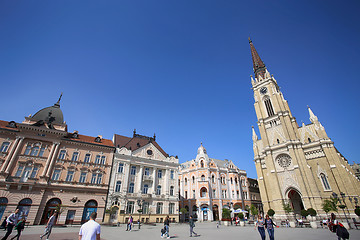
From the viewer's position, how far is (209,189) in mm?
43438

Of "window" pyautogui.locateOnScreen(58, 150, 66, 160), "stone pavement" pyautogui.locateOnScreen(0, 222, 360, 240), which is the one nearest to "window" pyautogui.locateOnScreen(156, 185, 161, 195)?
"stone pavement" pyautogui.locateOnScreen(0, 222, 360, 240)

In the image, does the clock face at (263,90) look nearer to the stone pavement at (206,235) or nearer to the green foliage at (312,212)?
the green foliage at (312,212)

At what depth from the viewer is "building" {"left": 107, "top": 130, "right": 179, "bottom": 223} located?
97.0 feet

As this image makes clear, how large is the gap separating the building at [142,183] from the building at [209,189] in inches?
425

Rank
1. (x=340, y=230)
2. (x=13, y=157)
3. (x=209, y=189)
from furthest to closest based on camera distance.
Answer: (x=209, y=189) → (x=13, y=157) → (x=340, y=230)

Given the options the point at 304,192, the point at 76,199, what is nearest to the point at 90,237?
the point at 76,199

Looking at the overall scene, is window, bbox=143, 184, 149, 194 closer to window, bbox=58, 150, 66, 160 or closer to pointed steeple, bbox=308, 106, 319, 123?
window, bbox=58, 150, 66, 160

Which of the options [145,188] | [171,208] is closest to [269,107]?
[171,208]

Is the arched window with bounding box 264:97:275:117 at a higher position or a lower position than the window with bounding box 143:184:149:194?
higher

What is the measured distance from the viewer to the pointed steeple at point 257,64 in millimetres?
57831

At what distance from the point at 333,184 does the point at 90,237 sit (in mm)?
46171

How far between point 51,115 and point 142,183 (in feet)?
67.7

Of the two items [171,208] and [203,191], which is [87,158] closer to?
[171,208]

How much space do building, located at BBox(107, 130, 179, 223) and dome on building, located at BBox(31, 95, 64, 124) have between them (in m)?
10.8
